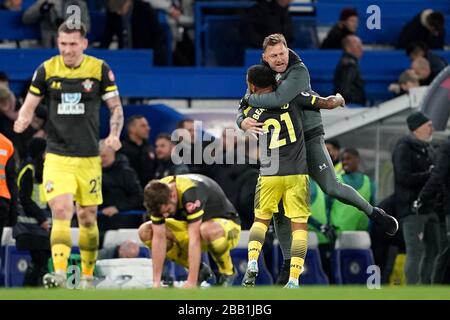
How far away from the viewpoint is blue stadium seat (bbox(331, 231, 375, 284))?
68.1 feet

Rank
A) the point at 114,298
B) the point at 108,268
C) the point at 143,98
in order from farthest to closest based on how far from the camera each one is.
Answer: the point at 143,98 → the point at 108,268 → the point at 114,298

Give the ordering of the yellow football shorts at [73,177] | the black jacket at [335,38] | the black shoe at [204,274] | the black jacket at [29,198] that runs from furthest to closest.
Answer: the black jacket at [335,38]
the black jacket at [29,198]
the black shoe at [204,274]
the yellow football shorts at [73,177]

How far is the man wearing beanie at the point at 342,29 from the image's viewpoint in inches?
935

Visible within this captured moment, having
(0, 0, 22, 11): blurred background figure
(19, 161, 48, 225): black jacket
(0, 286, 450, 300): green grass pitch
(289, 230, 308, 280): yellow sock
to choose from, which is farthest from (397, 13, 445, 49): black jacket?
(0, 286, 450, 300): green grass pitch

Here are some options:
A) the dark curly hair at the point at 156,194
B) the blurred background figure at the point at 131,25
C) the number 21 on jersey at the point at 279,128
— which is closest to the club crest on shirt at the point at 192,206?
the dark curly hair at the point at 156,194

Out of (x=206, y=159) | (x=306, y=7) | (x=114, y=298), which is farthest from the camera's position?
(x=306, y=7)

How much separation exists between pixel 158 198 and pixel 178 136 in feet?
10.9

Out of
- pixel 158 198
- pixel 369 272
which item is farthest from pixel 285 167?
pixel 369 272

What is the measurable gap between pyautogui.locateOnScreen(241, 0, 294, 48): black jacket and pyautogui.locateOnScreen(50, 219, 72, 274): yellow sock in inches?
275

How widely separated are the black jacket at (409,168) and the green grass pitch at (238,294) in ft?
19.6

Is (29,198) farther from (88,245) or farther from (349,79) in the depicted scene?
(349,79)

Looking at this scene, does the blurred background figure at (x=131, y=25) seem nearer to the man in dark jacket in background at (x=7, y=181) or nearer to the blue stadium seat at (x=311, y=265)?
the blue stadium seat at (x=311, y=265)

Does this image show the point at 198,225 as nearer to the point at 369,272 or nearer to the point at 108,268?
the point at 108,268

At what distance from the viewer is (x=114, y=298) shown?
13.2 metres
